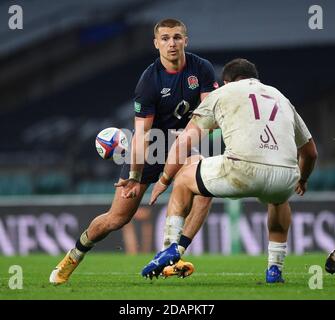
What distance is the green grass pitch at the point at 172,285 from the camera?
6988 millimetres

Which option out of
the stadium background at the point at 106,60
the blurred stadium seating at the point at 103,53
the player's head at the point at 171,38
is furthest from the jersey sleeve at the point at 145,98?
the blurred stadium seating at the point at 103,53

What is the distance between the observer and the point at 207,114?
761cm

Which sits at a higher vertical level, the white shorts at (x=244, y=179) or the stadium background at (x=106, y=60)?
the stadium background at (x=106, y=60)

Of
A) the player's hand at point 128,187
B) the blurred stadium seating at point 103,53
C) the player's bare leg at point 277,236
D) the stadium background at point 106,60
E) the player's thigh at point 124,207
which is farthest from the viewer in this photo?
the blurred stadium seating at point 103,53

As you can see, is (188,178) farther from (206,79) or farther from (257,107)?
(206,79)

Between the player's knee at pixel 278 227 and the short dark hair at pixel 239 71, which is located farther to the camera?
the player's knee at pixel 278 227

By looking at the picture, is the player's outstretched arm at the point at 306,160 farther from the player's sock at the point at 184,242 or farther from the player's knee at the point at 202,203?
the player's sock at the point at 184,242

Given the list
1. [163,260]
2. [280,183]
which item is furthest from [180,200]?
[280,183]

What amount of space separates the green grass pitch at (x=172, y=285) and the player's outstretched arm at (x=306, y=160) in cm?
79

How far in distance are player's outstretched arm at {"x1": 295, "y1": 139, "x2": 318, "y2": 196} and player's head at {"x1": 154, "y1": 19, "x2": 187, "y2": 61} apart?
4.55ft

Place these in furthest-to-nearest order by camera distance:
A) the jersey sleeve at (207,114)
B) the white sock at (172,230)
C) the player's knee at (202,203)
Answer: the player's knee at (202,203) → the white sock at (172,230) → the jersey sleeve at (207,114)

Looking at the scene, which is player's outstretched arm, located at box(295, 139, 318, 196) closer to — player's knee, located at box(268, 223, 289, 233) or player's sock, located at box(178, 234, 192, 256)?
player's knee, located at box(268, 223, 289, 233)

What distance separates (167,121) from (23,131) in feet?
55.9

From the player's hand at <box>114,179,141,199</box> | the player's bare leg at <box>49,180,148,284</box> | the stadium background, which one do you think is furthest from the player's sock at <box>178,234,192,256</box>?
the stadium background
